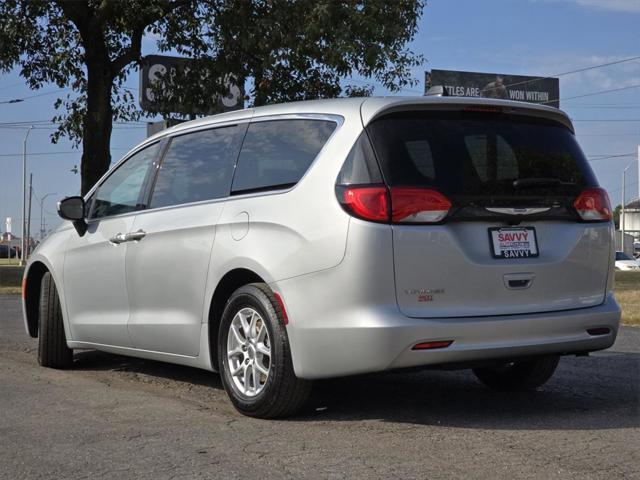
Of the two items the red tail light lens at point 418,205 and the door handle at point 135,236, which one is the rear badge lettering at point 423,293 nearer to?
the red tail light lens at point 418,205

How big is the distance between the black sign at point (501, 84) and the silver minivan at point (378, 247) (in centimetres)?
5726

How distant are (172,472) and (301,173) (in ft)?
6.31

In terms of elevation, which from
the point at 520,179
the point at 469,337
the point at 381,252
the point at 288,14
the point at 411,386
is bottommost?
the point at 411,386

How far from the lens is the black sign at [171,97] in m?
16.8

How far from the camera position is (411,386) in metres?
6.86

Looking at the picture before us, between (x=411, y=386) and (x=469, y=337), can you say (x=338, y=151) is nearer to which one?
(x=469, y=337)

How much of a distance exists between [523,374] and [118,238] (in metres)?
2.90

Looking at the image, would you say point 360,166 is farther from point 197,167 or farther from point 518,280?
point 197,167

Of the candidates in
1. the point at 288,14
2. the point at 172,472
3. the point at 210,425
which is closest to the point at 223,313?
the point at 210,425

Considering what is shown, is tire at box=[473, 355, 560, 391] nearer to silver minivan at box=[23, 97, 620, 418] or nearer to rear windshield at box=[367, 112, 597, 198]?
silver minivan at box=[23, 97, 620, 418]

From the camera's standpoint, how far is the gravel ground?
4410mm

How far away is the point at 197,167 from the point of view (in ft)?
21.6

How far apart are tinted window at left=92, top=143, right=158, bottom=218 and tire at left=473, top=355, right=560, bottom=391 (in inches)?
106

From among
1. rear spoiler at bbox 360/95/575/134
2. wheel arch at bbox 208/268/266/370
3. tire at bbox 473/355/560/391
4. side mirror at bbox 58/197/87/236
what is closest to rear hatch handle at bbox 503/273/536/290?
rear spoiler at bbox 360/95/575/134
